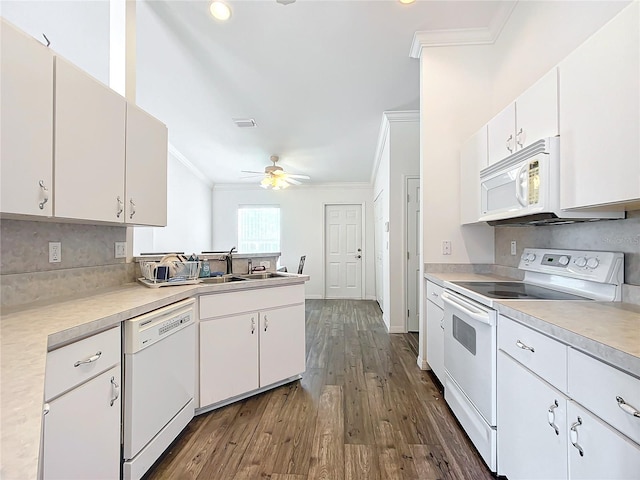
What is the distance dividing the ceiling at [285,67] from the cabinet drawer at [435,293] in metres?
2.18

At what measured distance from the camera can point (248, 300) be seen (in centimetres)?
220

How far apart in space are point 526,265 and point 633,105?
1215 millimetres

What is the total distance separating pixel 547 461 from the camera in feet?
3.49

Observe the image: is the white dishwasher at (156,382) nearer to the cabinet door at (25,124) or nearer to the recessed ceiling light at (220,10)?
the cabinet door at (25,124)

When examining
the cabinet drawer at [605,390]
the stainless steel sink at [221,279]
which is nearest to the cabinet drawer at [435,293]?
the cabinet drawer at [605,390]

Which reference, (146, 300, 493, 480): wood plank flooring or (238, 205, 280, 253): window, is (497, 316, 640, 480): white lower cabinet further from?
(238, 205, 280, 253): window

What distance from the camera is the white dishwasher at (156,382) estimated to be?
1365mm

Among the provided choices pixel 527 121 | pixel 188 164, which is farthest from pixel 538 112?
pixel 188 164

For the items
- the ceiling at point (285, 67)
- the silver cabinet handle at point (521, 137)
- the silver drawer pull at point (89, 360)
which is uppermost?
the ceiling at point (285, 67)

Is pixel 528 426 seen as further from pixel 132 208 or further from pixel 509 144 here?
pixel 132 208

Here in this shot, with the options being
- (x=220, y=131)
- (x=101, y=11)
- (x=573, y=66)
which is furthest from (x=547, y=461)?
(x=220, y=131)

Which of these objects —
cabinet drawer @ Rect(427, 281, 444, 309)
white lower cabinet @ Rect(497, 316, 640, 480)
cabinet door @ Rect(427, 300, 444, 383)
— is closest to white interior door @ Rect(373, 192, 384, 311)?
cabinet drawer @ Rect(427, 281, 444, 309)

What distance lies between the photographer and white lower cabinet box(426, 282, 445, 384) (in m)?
2.29

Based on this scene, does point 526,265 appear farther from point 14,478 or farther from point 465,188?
point 14,478
